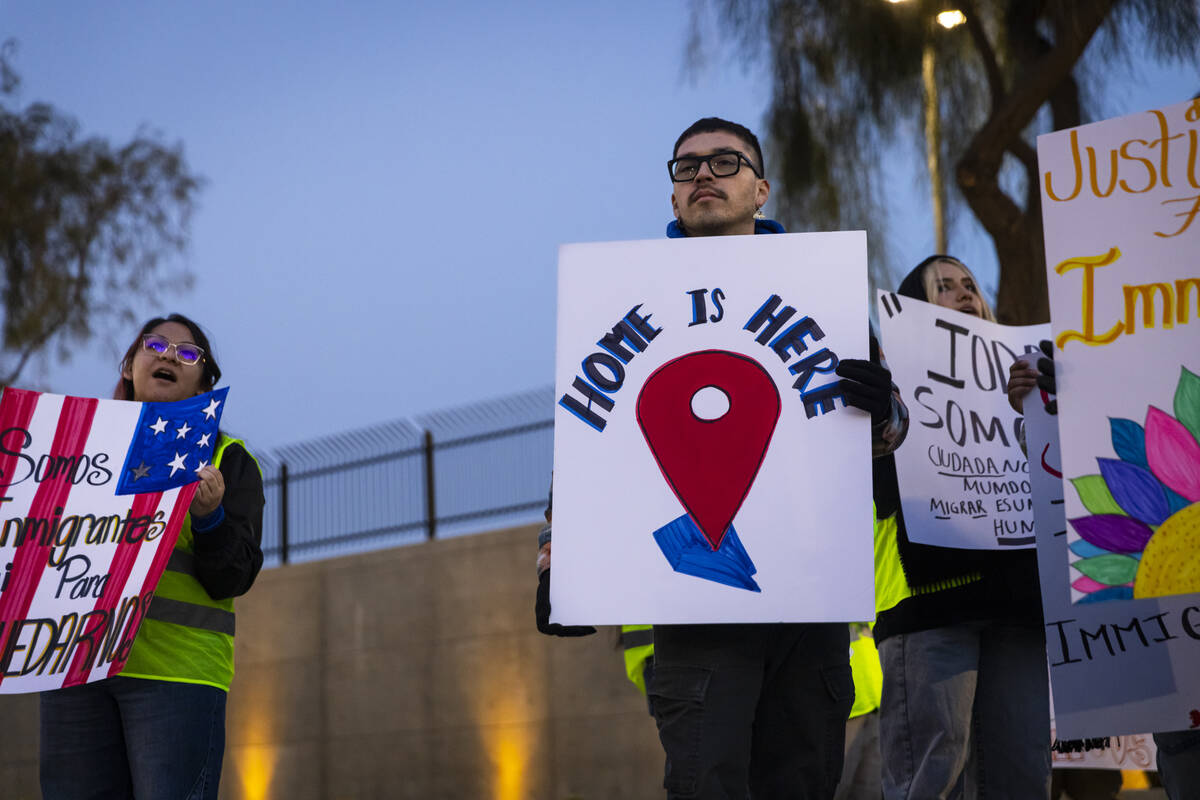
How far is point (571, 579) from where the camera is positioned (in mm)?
2828

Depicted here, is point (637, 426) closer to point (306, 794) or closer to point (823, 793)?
point (823, 793)

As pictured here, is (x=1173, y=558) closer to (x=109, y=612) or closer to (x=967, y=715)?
(x=967, y=715)

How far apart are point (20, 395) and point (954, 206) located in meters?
9.38

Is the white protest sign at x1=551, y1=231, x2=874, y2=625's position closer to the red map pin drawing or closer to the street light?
the red map pin drawing

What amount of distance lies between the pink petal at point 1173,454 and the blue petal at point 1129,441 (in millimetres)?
12

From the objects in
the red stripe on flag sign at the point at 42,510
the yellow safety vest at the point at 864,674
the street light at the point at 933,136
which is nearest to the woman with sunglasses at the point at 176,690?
the red stripe on flag sign at the point at 42,510

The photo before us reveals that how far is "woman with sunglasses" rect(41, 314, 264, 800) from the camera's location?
3270mm

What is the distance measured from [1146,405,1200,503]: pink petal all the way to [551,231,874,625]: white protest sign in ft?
2.32

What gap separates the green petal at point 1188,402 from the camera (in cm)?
303

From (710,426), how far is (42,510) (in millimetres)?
1689

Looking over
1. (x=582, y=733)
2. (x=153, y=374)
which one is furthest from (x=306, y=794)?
(x=153, y=374)

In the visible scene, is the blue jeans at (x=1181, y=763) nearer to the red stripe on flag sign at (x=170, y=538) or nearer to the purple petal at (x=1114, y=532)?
the purple petal at (x=1114, y=532)

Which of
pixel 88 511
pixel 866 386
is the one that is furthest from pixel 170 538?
pixel 866 386

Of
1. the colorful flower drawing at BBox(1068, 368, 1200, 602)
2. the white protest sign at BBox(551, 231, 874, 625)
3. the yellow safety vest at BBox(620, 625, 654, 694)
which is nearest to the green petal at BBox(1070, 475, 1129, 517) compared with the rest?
the colorful flower drawing at BBox(1068, 368, 1200, 602)
